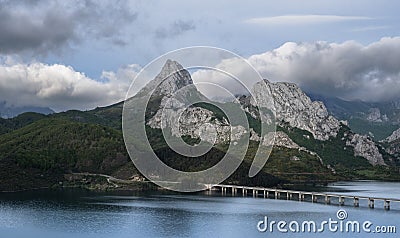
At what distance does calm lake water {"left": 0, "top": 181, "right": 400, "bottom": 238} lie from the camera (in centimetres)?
9675

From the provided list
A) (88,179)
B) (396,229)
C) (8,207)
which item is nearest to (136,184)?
(88,179)

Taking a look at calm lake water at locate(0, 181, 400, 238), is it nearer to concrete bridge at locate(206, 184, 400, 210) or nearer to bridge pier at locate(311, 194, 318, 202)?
concrete bridge at locate(206, 184, 400, 210)

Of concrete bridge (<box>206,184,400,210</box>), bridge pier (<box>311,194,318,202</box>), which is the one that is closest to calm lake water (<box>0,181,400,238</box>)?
concrete bridge (<box>206,184,400,210</box>)

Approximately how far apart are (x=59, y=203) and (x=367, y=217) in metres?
71.9

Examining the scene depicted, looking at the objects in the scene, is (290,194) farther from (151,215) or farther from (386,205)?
(151,215)

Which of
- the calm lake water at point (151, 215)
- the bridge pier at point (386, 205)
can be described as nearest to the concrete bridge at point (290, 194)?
the bridge pier at point (386, 205)

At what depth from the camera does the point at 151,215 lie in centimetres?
11669

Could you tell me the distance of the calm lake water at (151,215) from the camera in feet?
317

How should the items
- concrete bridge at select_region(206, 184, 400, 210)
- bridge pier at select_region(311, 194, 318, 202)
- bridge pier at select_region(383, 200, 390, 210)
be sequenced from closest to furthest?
bridge pier at select_region(383, 200, 390, 210)
concrete bridge at select_region(206, 184, 400, 210)
bridge pier at select_region(311, 194, 318, 202)

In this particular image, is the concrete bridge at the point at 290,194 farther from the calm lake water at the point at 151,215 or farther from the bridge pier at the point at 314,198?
the calm lake water at the point at 151,215

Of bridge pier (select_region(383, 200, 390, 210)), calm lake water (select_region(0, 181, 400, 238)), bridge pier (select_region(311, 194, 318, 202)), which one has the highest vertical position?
bridge pier (select_region(311, 194, 318, 202))

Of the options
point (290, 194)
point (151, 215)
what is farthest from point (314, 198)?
point (151, 215)

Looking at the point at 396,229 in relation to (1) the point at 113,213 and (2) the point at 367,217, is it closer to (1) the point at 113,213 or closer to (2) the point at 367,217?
(2) the point at 367,217

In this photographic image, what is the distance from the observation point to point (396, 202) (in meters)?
158
